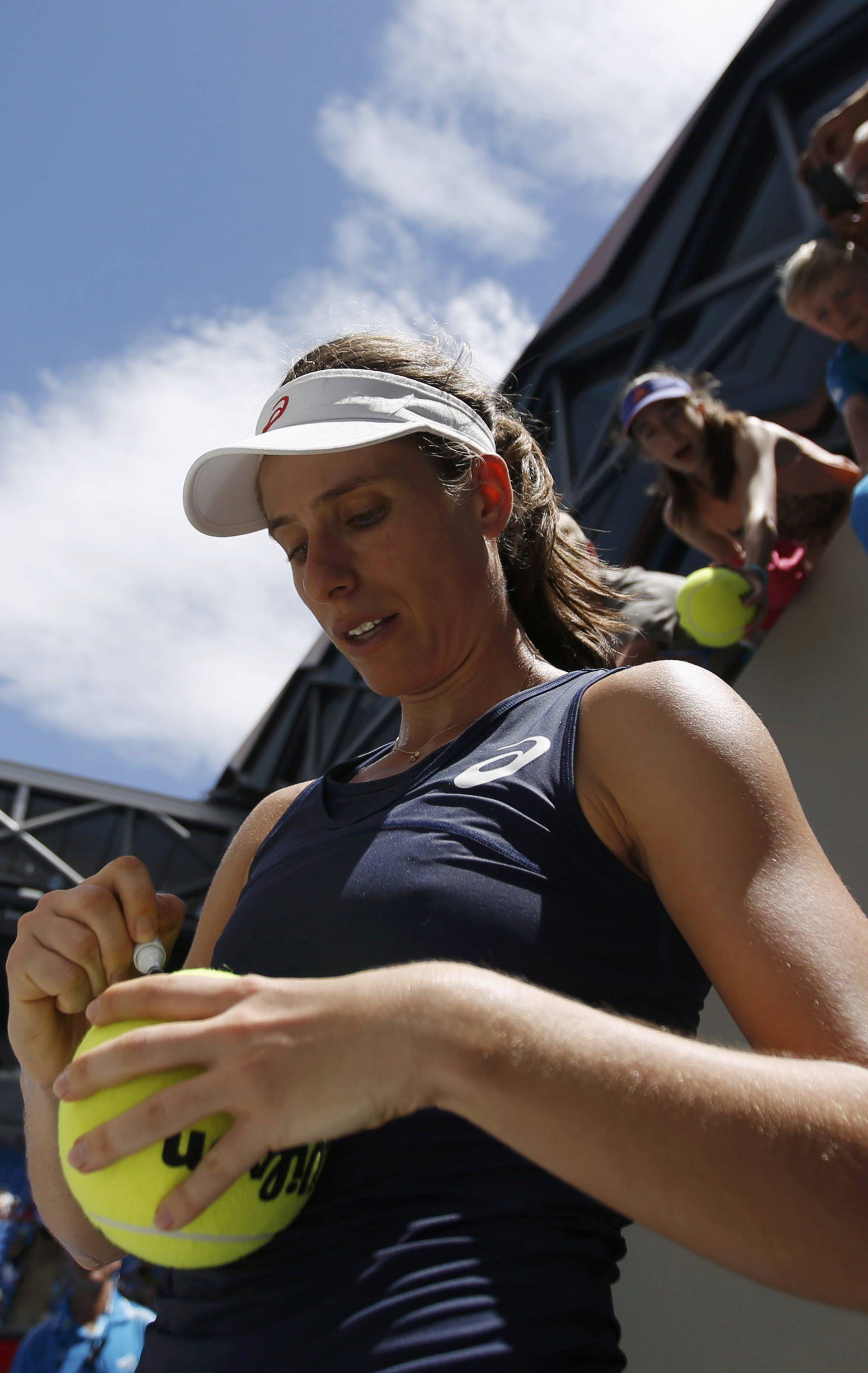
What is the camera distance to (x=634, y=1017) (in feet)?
3.09

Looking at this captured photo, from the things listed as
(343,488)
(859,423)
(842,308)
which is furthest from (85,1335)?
(842,308)

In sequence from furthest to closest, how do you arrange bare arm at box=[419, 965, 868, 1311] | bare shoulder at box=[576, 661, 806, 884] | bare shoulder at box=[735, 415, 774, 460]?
bare shoulder at box=[735, 415, 774, 460]
bare shoulder at box=[576, 661, 806, 884]
bare arm at box=[419, 965, 868, 1311]

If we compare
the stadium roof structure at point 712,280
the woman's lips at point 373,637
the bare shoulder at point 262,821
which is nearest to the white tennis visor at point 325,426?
Result: the woman's lips at point 373,637

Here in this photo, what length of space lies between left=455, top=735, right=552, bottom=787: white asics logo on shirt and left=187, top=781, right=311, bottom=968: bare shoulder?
0.37m

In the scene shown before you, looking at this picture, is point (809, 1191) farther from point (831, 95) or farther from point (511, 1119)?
point (831, 95)

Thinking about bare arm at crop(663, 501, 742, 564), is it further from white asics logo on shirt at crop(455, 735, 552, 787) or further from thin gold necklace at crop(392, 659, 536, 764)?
white asics logo on shirt at crop(455, 735, 552, 787)

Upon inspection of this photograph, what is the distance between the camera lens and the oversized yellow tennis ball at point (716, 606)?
278 cm

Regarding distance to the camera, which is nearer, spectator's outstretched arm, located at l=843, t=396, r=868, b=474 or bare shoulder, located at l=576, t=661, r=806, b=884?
bare shoulder, located at l=576, t=661, r=806, b=884

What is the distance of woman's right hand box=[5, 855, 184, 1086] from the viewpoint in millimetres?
1035

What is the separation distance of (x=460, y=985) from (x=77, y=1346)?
416cm

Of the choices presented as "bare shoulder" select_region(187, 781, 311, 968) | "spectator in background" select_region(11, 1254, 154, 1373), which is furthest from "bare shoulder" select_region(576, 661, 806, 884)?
"spectator in background" select_region(11, 1254, 154, 1373)

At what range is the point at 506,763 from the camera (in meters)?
1.04

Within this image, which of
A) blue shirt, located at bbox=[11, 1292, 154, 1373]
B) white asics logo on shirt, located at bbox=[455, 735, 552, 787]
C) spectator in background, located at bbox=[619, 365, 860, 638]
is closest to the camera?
white asics logo on shirt, located at bbox=[455, 735, 552, 787]

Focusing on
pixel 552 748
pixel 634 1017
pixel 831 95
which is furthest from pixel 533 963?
pixel 831 95
